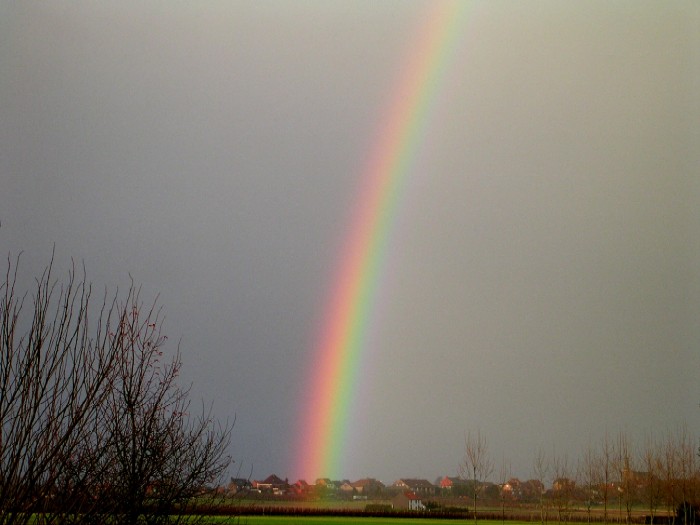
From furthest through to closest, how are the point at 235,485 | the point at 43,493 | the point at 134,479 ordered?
the point at 235,485, the point at 134,479, the point at 43,493


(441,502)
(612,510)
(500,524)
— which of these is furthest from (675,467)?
(612,510)

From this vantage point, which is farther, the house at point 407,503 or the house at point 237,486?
the house at point 407,503

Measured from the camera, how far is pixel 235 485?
715 inches

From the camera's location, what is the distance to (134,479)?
31.4 ft

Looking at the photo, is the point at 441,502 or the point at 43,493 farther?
the point at 441,502

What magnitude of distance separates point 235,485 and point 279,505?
180ft

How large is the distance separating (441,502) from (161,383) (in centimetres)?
7184

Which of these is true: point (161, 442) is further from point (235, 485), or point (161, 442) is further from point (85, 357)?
point (235, 485)

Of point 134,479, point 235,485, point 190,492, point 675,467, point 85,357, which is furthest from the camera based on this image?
point 675,467

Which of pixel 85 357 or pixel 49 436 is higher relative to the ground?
pixel 85 357

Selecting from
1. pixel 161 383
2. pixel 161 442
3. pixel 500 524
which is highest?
pixel 161 383

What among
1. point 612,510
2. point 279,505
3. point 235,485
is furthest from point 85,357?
point 612,510

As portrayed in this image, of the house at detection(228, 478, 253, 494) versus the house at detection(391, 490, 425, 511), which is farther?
the house at detection(391, 490, 425, 511)

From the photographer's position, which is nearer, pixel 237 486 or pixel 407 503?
pixel 237 486
